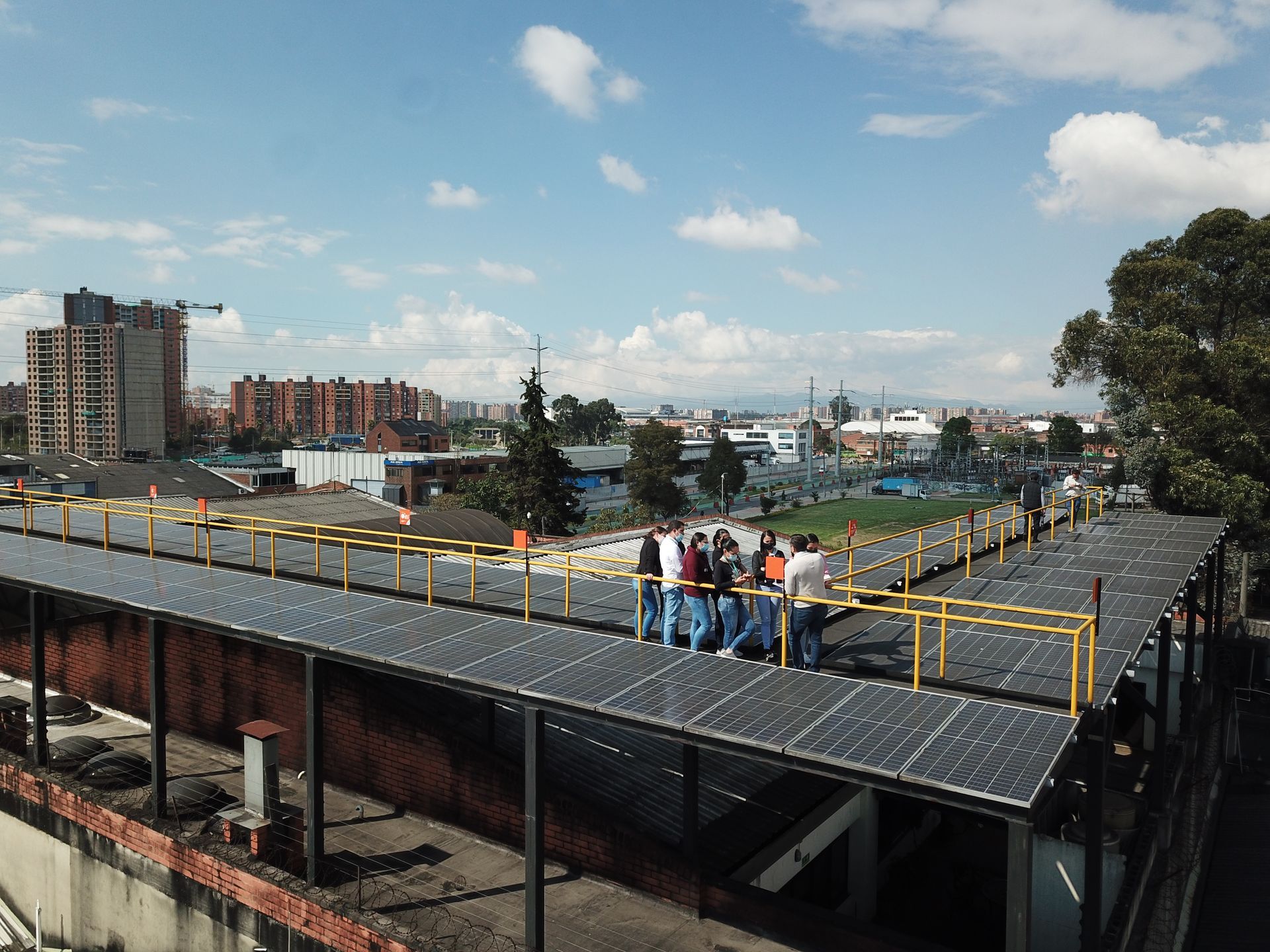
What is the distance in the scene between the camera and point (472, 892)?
11.4 meters

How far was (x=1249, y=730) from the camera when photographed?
2394cm

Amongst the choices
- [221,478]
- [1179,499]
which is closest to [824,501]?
[221,478]

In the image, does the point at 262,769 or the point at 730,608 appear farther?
the point at 262,769

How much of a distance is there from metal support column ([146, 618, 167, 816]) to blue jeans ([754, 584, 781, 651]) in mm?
8166

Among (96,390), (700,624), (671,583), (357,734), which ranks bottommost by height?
(357,734)

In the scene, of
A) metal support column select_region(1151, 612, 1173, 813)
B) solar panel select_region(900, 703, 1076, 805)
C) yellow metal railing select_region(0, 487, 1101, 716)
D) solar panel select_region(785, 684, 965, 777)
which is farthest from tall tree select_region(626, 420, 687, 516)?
solar panel select_region(900, 703, 1076, 805)

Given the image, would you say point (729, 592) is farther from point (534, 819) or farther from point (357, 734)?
point (357, 734)

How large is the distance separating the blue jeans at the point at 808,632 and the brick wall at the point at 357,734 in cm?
345

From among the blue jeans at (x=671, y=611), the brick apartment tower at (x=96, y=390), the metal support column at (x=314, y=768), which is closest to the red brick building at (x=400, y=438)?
the brick apartment tower at (x=96, y=390)

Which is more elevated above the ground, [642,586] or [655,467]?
[642,586]

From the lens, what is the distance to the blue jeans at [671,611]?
1057 cm

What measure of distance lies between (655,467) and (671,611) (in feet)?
229

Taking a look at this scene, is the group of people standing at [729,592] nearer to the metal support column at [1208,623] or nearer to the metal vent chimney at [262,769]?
the metal vent chimney at [262,769]

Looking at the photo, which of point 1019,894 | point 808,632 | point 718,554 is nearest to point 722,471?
point 718,554
